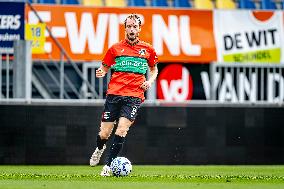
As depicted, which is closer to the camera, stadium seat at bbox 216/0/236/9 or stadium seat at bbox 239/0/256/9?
stadium seat at bbox 216/0/236/9

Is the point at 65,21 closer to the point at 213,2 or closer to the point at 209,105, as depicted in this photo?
the point at 213,2

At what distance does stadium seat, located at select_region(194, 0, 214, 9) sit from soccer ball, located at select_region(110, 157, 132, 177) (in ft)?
37.7

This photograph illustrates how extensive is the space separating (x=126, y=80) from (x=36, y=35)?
605 centimetres

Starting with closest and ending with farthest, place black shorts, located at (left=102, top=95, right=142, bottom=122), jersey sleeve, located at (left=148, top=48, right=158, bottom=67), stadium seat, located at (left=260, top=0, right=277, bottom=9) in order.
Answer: black shorts, located at (left=102, top=95, right=142, bottom=122) < jersey sleeve, located at (left=148, top=48, right=158, bottom=67) < stadium seat, located at (left=260, top=0, right=277, bottom=9)

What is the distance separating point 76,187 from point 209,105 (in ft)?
22.9

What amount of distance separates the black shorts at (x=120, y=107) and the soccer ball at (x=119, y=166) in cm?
63

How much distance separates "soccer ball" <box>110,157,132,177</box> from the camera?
43.2 ft

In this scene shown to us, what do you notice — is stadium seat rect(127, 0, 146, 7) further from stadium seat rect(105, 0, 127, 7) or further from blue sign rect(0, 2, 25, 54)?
blue sign rect(0, 2, 25, 54)

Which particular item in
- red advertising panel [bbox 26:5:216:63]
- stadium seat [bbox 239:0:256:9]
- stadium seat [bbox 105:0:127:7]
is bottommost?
red advertising panel [bbox 26:5:216:63]

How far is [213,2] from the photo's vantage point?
24.8m

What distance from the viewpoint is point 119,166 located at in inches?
520

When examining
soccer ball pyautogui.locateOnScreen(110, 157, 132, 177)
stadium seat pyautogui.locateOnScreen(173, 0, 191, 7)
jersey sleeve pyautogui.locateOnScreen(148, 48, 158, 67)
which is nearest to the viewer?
soccer ball pyautogui.locateOnScreen(110, 157, 132, 177)

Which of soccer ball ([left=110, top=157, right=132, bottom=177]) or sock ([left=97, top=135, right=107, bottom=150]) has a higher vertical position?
sock ([left=97, top=135, right=107, bottom=150])

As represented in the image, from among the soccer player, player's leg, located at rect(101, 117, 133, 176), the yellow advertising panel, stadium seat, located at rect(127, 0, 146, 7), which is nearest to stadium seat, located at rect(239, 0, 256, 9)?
stadium seat, located at rect(127, 0, 146, 7)
